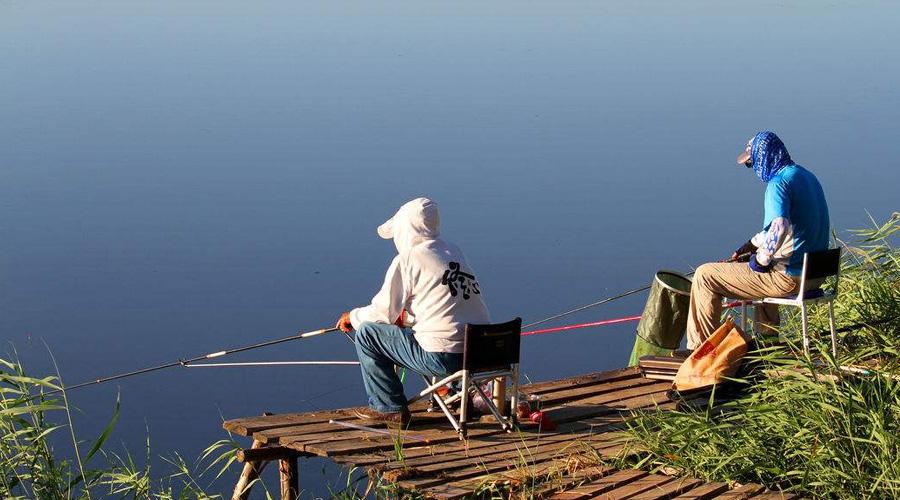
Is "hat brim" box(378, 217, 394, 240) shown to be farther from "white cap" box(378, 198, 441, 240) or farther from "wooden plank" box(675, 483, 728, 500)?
"wooden plank" box(675, 483, 728, 500)

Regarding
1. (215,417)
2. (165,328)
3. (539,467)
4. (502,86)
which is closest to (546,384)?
(539,467)

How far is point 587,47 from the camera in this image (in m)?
37.5

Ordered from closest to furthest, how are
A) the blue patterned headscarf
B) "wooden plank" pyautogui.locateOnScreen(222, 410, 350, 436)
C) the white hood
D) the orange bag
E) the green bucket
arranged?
"wooden plank" pyautogui.locateOnScreen(222, 410, 350, 436) → the white hood → the orange bag → the blue patterned headscarf → the green bucket

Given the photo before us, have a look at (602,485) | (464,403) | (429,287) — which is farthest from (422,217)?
(602,485)

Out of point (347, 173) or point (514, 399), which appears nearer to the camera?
point (514, 399)

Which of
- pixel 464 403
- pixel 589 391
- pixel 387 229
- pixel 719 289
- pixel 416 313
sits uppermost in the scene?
pixel 387 229

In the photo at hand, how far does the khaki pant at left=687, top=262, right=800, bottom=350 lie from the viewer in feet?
23.2

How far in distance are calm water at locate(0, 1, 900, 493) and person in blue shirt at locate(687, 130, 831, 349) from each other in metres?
9.74

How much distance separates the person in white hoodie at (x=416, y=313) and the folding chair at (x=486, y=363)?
12 cm

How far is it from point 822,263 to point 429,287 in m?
1.90

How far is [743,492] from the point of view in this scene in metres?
5.43

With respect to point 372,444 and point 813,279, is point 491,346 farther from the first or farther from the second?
point 813,279

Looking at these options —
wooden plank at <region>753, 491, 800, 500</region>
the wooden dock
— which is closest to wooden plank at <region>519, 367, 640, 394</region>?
the wooden dock

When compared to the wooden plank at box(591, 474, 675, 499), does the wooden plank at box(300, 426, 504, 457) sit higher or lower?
higher
